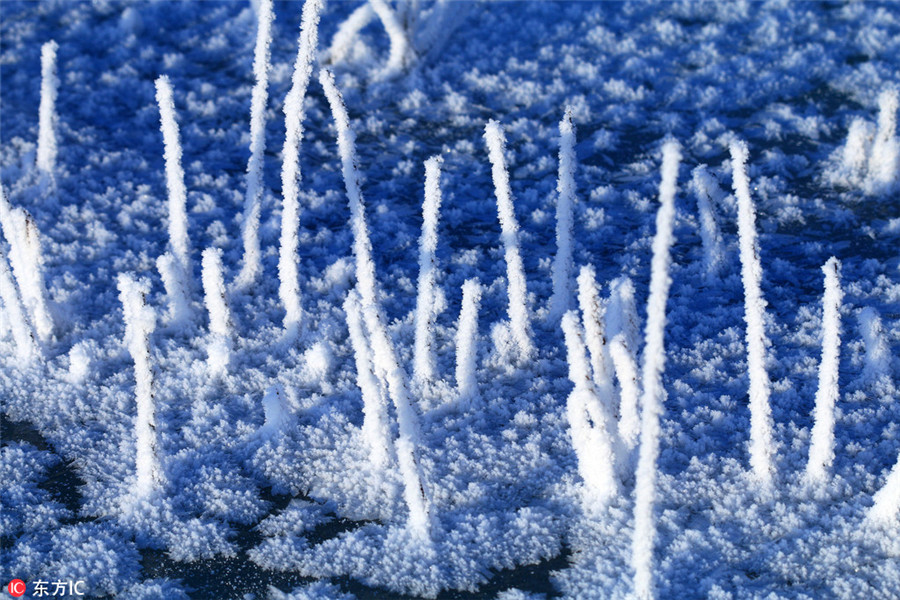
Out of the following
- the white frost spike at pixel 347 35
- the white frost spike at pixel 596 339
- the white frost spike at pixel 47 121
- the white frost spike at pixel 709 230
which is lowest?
the white frost spike at pixel 596 339

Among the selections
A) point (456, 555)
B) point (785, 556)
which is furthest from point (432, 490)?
point (785, 556)

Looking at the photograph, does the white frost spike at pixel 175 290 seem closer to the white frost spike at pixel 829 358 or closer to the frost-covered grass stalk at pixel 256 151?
the frost-covered grass stalk at pixel 256 151

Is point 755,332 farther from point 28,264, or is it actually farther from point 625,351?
point 28,264

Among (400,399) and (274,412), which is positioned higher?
(274,412)

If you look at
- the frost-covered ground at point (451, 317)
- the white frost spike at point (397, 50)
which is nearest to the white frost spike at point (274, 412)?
the frost-covered ground at point (451, 317)

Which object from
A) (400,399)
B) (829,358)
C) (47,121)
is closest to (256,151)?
(47,121)

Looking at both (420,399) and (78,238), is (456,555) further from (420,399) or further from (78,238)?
(78,238)
